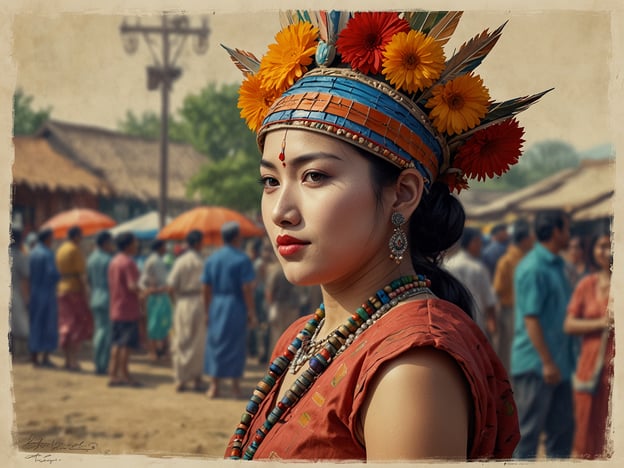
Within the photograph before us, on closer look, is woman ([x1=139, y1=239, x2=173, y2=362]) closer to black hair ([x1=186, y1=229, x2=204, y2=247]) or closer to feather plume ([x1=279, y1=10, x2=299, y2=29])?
black hair ([x1=186, y1=229, x2=204, y2=247])

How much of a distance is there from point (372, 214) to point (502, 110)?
508 millimetres

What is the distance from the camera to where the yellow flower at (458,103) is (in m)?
2.29

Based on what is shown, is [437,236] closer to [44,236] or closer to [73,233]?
[73,233]

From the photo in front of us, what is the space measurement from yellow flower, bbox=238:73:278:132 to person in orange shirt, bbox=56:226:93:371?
9774 mm

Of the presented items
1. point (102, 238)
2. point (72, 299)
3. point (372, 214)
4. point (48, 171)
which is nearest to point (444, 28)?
point (372, 214)

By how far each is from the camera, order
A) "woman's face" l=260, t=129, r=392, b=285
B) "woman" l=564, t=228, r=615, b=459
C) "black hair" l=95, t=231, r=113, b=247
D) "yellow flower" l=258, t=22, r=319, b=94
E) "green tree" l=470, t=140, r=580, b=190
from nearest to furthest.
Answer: "woman's face" l=260, t=129, r=392, b=285 < "yellow flower" l=258, t=22, r=319, b=94 < "woman" l=564, t=228, r=615, b=459 < "black hair" l=95, t=231, r=113, b=247 < "green tree" l=470, t=140, r=580, b=190

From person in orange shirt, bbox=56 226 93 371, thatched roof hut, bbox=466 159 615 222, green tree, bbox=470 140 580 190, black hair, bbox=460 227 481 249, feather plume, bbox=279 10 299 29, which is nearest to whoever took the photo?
feather plume, bbox=279 10 299 29

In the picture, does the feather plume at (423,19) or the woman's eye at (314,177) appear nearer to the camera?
the woman's eye at (314,177)

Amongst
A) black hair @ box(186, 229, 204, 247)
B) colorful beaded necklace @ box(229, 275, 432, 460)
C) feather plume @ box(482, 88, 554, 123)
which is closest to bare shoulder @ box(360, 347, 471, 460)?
colorful beaded necklace @ box(229, 275, 432, 460)

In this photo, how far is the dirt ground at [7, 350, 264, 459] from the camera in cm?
842

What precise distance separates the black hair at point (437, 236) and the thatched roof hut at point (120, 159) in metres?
21.6

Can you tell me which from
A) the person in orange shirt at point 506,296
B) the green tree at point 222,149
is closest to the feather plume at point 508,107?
the person in orange shirt at point 506,296

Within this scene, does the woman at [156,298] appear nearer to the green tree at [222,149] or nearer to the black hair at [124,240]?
the black hair at [124,240]

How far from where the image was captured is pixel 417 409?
73.5 inches
